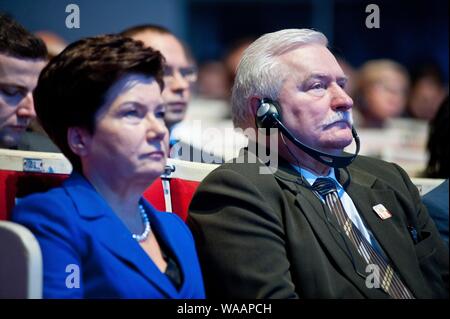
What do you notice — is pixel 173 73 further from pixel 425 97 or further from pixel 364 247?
pixel 425 97

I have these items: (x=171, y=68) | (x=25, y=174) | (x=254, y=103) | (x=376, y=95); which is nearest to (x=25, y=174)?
(x=25, y=174)

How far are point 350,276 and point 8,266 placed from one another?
1016 millimetres

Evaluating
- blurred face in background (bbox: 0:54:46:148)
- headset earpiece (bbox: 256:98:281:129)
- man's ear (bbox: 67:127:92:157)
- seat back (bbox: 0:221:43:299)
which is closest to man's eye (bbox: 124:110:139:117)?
man's ear (bbox: 67:127:92:157)

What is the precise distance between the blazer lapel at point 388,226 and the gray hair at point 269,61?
0.43 m

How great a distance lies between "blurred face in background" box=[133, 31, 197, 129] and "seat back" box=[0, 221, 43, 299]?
1.82 metres

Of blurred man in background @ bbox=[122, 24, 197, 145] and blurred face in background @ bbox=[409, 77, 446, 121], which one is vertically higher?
blurred man in background @ bbox=[122, 24, 197, 145]

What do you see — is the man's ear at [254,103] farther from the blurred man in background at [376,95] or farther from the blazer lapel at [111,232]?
the blurred man in background at [376,95]

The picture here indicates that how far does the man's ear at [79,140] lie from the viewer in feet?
7.13

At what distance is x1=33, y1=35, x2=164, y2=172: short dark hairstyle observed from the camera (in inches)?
83.7

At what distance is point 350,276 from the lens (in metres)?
2.46

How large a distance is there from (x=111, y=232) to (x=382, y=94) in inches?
178

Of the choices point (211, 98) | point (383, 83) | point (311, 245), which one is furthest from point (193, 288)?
point (211, 98)

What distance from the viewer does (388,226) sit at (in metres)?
2.66

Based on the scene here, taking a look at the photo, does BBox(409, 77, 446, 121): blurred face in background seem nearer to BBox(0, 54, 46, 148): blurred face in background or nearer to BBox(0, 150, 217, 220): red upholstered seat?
BBox(0, 54, 46, 148): blurred face in background
